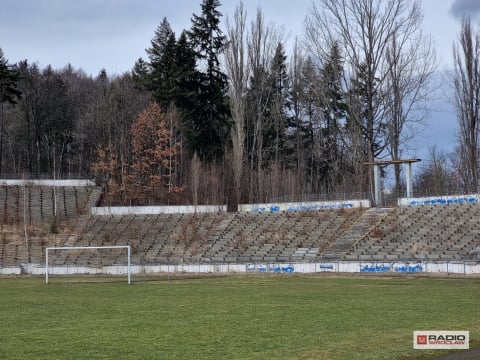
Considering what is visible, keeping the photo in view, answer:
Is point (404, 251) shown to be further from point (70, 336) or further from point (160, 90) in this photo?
point (160, 90)

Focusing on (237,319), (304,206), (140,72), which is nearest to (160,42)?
(140,72)

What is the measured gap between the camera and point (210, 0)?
76.1 m

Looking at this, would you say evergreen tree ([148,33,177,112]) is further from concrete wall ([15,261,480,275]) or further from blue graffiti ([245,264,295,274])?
blue graffiti ([245,264,295,274])

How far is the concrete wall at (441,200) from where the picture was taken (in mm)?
49469

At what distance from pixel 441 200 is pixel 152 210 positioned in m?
25.4

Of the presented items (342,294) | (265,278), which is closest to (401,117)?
(265,278)

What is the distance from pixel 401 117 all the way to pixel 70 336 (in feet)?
158

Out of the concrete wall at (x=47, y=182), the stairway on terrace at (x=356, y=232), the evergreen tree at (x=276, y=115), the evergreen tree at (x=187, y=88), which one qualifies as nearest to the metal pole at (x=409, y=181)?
the stairway on terrace at (x=356, y=232)

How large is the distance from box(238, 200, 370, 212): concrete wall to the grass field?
797 inches

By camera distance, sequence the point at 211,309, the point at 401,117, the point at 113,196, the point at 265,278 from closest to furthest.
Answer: the point at 211,309
the point at 265,278
the point at 401,117
the point at 113,196

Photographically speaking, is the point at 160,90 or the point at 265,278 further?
the point at 160,90

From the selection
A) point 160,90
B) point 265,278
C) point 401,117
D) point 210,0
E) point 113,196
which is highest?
point 210,0

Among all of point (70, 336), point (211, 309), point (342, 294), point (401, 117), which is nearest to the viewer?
point (70, 336)

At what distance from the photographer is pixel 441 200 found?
50750 mm
